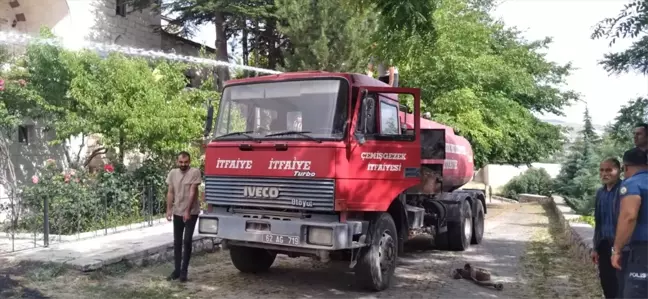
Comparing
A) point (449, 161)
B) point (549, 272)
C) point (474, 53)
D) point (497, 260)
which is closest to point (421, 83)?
point (474, 53)

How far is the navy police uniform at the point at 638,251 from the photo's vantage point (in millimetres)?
4242

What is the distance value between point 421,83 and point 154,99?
9026 mm

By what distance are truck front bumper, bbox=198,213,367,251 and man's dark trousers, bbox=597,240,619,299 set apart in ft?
8.60

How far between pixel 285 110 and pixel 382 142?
1300mm

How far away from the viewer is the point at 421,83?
17672mm

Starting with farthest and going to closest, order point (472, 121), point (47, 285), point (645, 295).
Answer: point (472, 121) → point (47, 285) → point (645, 295)

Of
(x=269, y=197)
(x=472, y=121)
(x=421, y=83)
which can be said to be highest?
(x=421, y=83)

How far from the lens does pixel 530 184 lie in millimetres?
32844

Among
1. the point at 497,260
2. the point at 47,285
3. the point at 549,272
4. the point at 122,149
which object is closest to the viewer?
the point at 47,285

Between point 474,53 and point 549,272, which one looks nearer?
point 549,272

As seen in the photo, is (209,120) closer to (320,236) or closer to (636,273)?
(320,236)

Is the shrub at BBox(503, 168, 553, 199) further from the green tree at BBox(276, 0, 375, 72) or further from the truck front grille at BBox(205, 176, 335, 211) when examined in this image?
the truck front grille at BBox(205, 176, 335, 211)

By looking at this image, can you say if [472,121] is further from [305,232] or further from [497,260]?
[305,232]

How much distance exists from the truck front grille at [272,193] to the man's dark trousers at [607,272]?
9.45 feet
